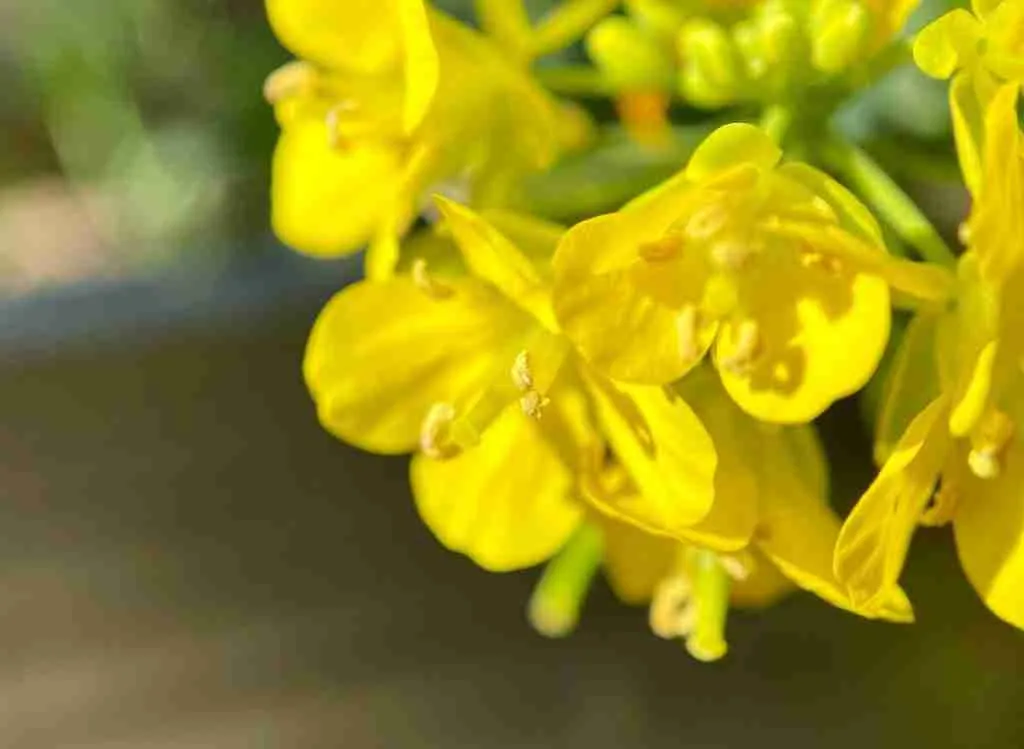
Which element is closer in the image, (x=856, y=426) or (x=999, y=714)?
→ (x=856, y=426)

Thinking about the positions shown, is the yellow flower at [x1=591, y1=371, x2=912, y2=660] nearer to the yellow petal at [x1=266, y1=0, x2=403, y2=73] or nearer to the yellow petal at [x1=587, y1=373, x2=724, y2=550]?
the yellow petal at [x1=587, y1=373, x2=724, y2=550]

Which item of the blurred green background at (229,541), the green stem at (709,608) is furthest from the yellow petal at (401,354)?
the blurred green background at (229,541)

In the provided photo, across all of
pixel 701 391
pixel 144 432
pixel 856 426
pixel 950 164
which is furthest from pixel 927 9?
pixel 144 432

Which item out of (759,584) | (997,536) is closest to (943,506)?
(997,536)

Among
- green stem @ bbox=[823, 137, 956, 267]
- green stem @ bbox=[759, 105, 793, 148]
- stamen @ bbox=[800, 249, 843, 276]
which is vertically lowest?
green stem @ bbox=[823, 137, 956, 267]

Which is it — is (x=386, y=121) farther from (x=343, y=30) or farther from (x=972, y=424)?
(x=972, y=424)

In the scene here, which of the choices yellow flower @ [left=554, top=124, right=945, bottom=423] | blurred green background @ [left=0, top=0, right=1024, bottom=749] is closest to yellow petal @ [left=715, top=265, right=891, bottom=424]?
yellow flower @ [left=554, top=124, right=945, bottom=423]

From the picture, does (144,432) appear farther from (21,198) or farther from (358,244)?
(358,244)
